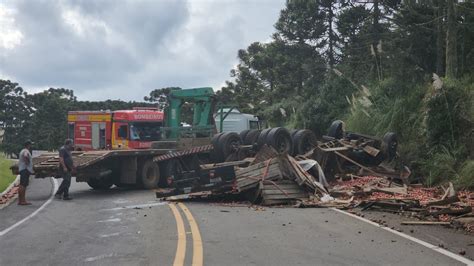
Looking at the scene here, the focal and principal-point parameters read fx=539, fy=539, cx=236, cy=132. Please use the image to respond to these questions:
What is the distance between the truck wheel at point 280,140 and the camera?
18.0 meters

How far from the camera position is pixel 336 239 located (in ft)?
29.0

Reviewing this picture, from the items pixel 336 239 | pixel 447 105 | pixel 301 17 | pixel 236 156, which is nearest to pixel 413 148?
pixel 447 105

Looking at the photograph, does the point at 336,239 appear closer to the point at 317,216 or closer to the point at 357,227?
the point at 357,227

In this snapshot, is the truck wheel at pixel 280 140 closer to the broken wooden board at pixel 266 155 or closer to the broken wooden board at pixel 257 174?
the broken wooden board at pixel 266 155

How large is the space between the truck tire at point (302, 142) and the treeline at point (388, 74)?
9.97 feet

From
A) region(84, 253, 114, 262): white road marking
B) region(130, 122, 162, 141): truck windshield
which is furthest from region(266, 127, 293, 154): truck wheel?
region(84, 253, 114, 262): white road marking

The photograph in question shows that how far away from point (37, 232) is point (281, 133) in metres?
10.0

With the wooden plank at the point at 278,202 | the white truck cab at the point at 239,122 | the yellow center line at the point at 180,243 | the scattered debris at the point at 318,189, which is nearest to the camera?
the yellow center line at the point at 180,243

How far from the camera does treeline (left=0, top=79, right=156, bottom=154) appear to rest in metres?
64.8

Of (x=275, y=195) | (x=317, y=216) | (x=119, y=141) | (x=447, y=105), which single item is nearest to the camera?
(x=317, y=216)

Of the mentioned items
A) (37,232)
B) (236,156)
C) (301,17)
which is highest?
(301,17)

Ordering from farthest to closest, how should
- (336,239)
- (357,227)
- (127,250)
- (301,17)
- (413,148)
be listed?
1. (301,17)
2. (413,148)
3. (357,227)
4. (336,239)
5. (127,250)

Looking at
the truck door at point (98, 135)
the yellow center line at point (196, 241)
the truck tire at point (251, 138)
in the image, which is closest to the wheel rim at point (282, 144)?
the truck tire at point (251, 138)

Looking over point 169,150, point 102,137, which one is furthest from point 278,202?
point 102,137
